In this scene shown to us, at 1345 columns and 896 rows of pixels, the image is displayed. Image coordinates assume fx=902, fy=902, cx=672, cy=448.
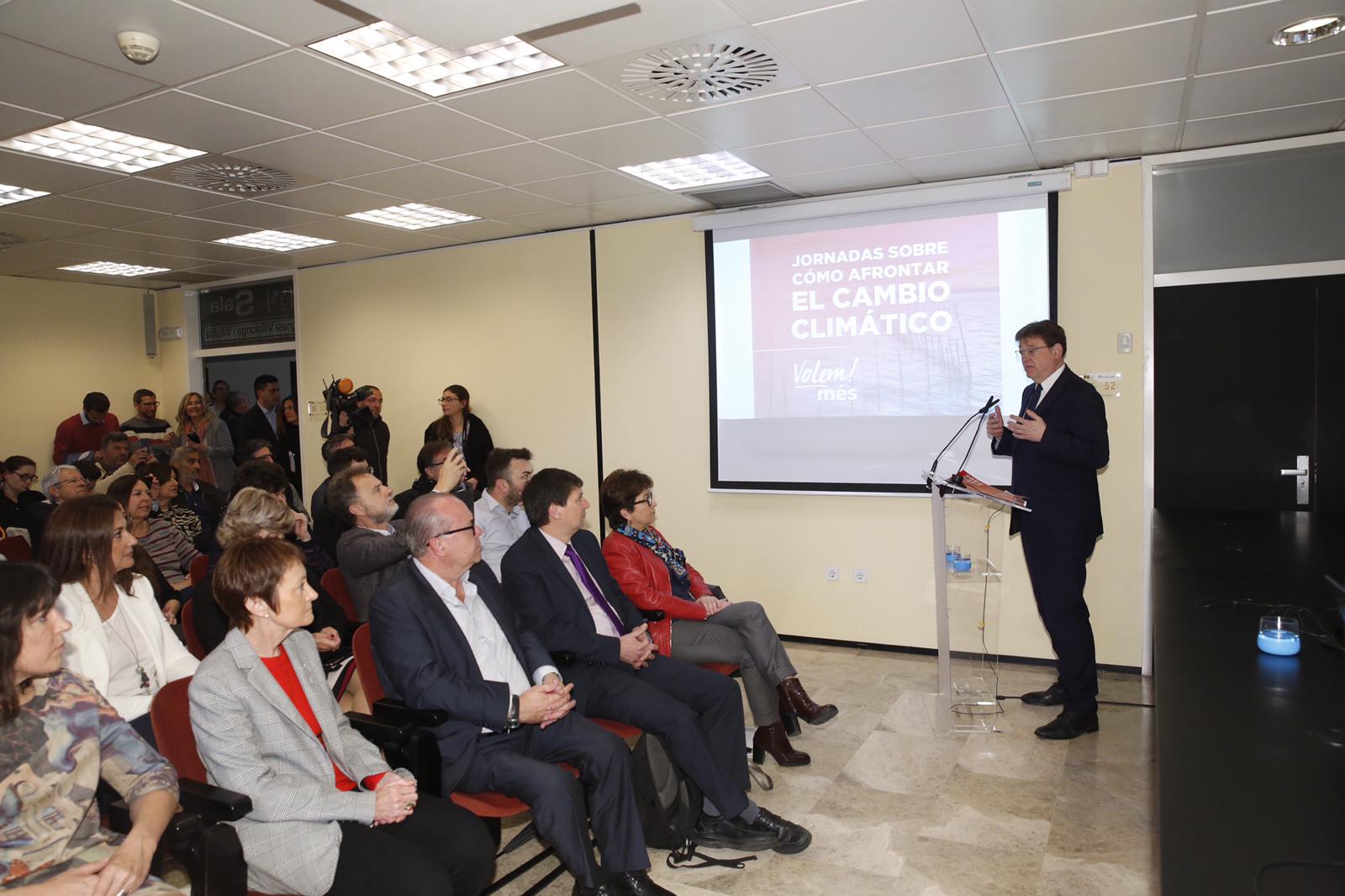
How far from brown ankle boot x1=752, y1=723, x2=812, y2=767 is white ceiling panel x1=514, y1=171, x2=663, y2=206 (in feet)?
10.2

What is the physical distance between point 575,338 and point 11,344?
17.2ft

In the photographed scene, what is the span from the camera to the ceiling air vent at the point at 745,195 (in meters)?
5.50

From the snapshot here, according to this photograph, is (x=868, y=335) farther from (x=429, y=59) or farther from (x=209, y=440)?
(x=209, y=440)

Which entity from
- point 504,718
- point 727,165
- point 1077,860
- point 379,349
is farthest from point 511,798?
point 379,349

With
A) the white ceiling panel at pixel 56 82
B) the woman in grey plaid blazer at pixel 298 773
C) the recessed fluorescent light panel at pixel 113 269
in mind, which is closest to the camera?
the woman in grey plaid blazer at pixel 298 773

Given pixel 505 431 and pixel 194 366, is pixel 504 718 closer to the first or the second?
pixel 505 431

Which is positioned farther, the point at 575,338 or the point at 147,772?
the point at 575,338

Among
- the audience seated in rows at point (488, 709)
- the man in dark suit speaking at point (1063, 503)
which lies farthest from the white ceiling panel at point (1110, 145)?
the audience seated in rows at point (488, 709)

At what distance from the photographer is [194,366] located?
8781mm

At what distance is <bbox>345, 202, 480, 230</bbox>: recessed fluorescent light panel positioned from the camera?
592 cm

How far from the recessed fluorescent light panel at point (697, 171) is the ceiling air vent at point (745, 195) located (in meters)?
0.11

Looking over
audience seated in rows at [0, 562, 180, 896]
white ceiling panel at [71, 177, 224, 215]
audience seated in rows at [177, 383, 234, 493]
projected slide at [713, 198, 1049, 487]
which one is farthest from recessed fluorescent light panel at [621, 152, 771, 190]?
audience seated in rows at [177, 383, 234, 493]

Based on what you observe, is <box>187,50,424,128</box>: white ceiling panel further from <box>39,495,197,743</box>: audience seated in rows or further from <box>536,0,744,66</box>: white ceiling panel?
<box>39,495,197,743</box>: audience seated in rows

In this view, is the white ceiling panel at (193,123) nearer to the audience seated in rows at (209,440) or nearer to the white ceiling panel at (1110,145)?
the white ceiling panel at (1110,145)
